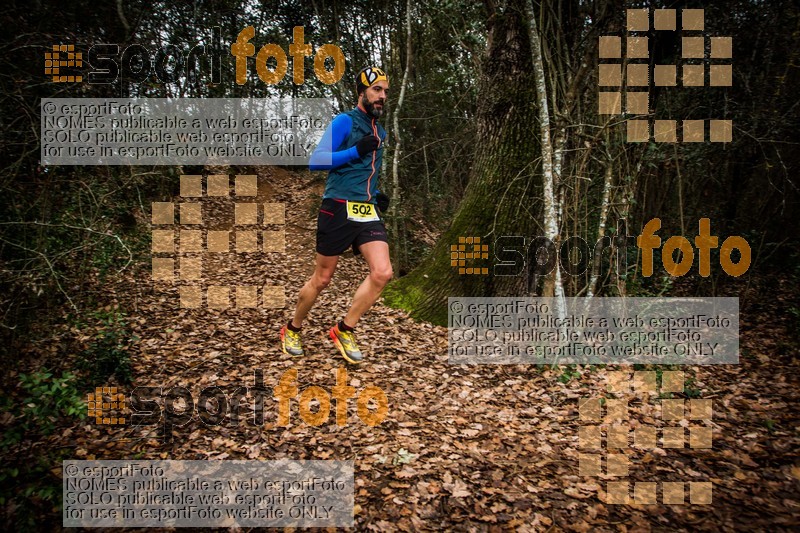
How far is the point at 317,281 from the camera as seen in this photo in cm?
384

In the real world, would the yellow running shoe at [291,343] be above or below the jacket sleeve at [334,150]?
below

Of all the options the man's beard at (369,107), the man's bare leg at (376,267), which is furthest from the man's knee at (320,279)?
the man's beard at (369,107)

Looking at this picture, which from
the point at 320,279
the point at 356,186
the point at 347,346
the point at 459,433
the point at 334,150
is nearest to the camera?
the point at 459,433

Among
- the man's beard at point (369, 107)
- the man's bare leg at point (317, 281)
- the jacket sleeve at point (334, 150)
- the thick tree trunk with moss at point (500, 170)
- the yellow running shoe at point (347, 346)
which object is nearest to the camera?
the jacket sleeve at point (334, 150)

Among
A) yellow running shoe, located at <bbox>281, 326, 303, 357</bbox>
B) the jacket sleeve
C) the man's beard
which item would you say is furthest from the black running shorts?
yellow running shoe, located at <bbox>281, 326, 303, 357</bbox>

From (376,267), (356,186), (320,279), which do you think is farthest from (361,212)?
(320,279)

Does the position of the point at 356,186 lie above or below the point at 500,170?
below

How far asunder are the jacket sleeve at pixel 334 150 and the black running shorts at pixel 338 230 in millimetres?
333

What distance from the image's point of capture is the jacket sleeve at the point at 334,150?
3.48 metres

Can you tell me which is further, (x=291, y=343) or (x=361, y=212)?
(x=291, y=343)

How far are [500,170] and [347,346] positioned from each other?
2.85 m

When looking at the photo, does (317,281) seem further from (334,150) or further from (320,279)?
(334,150)

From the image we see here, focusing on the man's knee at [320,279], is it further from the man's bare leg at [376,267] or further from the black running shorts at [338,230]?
the man's bare leg at [376,267]

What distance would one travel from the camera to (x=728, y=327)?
5.71 meters
